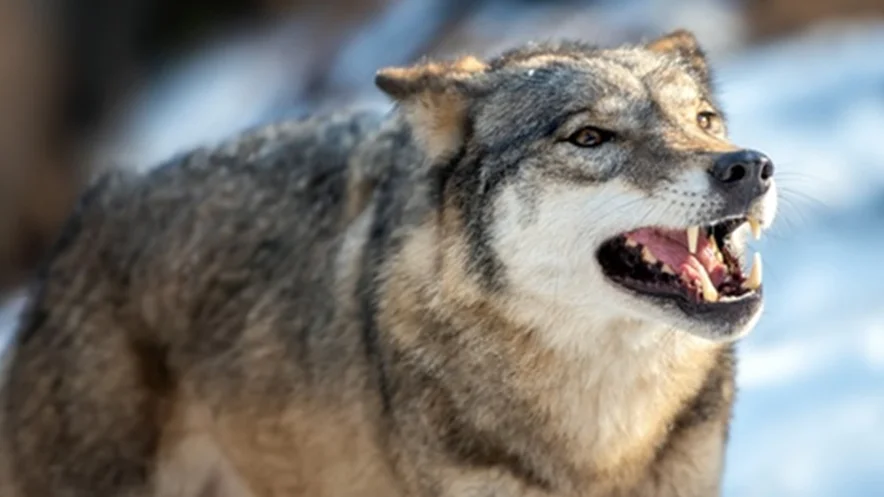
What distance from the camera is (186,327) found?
5.86m

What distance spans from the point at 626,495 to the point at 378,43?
408 inches

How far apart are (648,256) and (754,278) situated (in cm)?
32

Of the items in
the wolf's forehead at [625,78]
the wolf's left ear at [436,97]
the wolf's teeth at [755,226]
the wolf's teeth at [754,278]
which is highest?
the wolf's left ear at [436,97]

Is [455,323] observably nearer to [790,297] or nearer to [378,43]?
[790,297]

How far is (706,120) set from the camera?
4.83 metres

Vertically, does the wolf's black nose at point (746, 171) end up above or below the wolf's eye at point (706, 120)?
below

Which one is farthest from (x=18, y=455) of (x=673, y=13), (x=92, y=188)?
(x=673, y=13)

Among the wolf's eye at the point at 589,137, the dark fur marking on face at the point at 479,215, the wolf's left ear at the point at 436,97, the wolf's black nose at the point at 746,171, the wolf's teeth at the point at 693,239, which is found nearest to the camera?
the wolf's black nose at the point at 746,171

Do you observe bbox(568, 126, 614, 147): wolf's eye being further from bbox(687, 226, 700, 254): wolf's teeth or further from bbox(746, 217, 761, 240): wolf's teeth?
bbox(746, 217, 761, 240): wolf's teeth

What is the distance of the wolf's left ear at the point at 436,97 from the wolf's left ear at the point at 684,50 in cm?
61

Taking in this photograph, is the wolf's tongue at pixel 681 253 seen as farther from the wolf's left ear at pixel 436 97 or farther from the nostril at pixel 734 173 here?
the wolf's left ear at pixel 436 97

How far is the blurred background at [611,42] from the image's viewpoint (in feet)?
23.9

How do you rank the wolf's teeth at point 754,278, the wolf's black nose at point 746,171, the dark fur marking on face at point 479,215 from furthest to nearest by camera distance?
the dark fur marking on face at point 479,215 < the wolf's teeth at point 754,278 < the wolf's black nose at point 746,171

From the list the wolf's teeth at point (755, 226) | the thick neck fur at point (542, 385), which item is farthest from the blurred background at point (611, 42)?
the wolf's teeth at point (755, 226)
